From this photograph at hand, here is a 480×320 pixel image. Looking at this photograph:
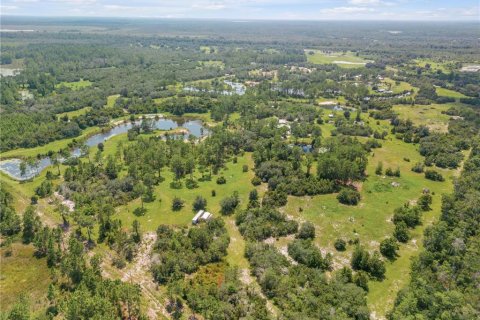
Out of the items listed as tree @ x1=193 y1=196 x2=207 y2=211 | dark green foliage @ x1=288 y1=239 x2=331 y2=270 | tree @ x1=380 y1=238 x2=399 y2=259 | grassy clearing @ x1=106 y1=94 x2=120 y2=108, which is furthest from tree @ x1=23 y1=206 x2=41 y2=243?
grassy clearing @ x1=106 y1=94 x2=120 y2=108

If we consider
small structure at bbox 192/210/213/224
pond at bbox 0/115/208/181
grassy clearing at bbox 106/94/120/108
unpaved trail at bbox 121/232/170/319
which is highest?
grassy clearing at bbox 106/94/120/108

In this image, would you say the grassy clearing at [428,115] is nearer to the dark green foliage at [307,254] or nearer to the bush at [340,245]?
the bush at [340,245]

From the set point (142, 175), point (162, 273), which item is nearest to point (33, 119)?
point (142, 175)

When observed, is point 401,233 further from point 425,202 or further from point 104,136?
point 104,136

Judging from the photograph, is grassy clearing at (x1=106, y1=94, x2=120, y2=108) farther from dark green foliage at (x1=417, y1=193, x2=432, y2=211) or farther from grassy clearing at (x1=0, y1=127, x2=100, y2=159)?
dark green foliage at (x1=417, y1=193, x2=432, y2=211)

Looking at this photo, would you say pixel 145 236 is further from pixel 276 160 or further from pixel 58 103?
pixel 58 103

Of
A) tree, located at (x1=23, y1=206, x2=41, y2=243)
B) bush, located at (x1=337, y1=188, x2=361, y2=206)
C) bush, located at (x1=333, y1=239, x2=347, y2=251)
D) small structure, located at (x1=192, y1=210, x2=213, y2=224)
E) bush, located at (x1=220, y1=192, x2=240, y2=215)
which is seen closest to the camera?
bush, located at (x1=333, y1=239, x2=347, y2=251)
